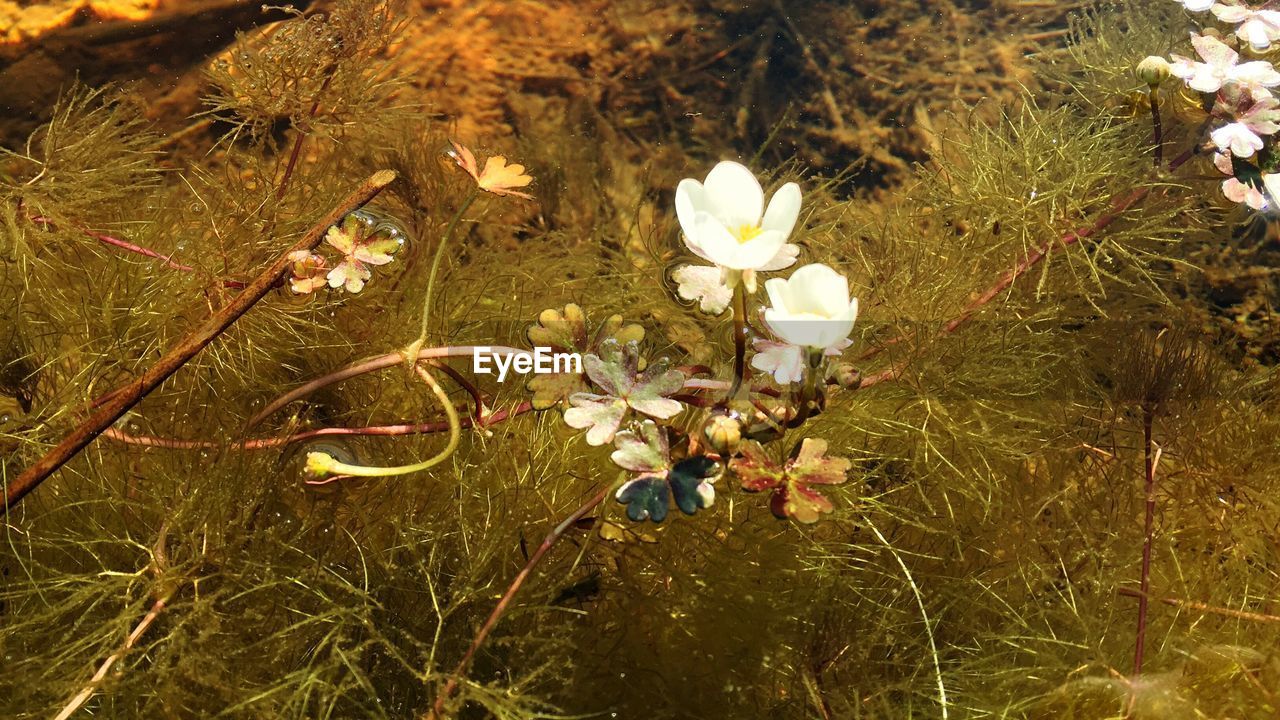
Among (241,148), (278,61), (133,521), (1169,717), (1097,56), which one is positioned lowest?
(1169,717)

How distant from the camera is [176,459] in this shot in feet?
4.91

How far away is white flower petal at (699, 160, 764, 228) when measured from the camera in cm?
110

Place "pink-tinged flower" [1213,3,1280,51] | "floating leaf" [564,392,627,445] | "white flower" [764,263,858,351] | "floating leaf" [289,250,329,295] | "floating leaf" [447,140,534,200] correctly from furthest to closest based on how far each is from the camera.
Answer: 1. "pink-tinged flower" [1213,3,1280,51]
2. "floating leaf" [289,250,329,295]
3. "floating leaf" [447,140,534,200]
4. "floating leaf" [564,392,627,445]
5. "white flower" [764,263,858,351]

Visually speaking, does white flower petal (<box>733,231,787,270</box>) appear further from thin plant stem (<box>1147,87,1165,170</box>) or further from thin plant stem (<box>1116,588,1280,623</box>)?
thin plant stem (<box>1147,87,1165,170</box>)

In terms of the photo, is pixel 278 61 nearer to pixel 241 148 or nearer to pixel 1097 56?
pixel 241 148

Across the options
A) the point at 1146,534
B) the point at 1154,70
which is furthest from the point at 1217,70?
the point at 1146,534

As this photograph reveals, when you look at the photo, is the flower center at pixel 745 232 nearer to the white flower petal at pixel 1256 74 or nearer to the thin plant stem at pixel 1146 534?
the thin plant stem at pixel 1146 534

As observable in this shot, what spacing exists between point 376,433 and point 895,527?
0.95 meters

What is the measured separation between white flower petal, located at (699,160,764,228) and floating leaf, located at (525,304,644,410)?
0.20 metres

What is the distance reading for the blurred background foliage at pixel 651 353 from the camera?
4.54 ft

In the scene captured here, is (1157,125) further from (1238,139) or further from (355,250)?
(355,250)

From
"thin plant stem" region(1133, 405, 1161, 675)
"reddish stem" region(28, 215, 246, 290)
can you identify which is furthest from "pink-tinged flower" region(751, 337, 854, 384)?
"reddish stem" region(28, 215, 246, 290)

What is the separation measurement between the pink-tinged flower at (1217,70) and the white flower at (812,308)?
1.14 meters

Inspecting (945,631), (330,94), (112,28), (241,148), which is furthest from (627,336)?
(112,28)
